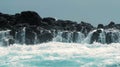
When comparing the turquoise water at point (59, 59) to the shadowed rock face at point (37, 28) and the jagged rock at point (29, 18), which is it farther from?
the jagged rock at point (29, 18)

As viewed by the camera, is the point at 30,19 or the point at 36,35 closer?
the point at 36,35

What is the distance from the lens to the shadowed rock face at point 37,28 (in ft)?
89.0

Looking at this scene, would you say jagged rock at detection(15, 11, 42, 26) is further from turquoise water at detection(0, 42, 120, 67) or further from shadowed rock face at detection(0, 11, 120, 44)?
turquoise water at detection(0, 42, 120, 67)

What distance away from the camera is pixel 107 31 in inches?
1163

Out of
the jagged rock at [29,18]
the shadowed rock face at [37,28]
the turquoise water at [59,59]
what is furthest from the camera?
the jagged rock at [29,18]

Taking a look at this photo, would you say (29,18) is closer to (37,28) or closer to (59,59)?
(37,28)

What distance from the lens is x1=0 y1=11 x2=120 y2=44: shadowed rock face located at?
27.1m

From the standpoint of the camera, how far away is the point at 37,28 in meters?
28.0

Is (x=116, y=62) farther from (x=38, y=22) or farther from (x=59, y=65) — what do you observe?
(x=38, y=22)

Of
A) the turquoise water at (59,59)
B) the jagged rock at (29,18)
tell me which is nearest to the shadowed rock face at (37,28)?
the jagged rock at (29,18)

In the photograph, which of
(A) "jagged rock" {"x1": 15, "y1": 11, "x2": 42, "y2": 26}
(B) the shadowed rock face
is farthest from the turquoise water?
(A) "jagged rock" {"x1": 15, "y1": 11, "x2": 42, "y2": 26}

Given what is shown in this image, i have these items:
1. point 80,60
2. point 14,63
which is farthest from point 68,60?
point 14,63

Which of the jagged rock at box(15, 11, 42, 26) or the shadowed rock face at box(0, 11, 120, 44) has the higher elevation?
the jagged rock at box(15, 11, 42, 26)

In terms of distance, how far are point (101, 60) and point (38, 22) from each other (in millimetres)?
14196
